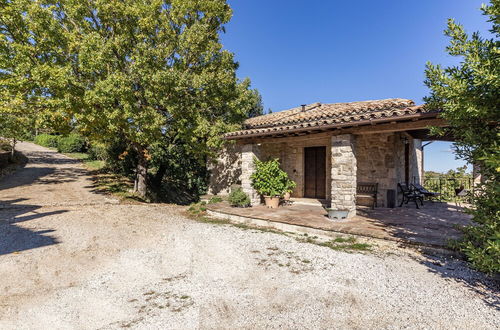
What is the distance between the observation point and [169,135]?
12.8 metres

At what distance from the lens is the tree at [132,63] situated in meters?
9.00

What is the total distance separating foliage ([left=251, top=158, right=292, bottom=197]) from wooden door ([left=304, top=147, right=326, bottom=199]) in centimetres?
237

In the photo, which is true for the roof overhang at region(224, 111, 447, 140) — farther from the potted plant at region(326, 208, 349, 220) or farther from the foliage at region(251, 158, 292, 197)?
the potted plant at region(326, 208, 349, 220)

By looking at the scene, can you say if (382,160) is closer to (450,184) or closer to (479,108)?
(450,184)

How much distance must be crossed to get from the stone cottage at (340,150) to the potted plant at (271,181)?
47 cm

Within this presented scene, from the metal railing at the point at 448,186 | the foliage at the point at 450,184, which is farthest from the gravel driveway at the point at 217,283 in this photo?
the foliage at the point at 450,184

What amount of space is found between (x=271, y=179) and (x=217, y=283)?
579 centimetres

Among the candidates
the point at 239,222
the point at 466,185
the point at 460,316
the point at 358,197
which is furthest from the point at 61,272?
the point at 466,185

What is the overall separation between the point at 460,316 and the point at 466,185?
42.5 feet

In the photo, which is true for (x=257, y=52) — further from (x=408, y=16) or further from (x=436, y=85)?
(x=436, y=85)

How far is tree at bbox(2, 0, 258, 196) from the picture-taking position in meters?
9.00

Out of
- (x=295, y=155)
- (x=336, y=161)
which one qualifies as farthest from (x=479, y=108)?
(x=295, y=155)

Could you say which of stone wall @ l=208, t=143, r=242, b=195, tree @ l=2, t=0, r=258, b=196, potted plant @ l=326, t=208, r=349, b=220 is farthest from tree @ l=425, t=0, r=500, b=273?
stone wall @ l=208, t=143, r=242, b=195

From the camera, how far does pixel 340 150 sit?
7973mm
